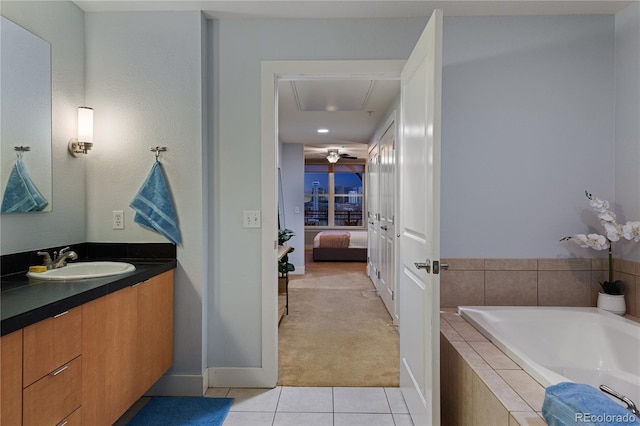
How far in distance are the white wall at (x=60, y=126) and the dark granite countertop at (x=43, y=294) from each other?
25cm

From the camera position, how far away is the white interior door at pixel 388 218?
379 cm

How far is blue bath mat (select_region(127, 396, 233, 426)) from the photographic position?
1957mm

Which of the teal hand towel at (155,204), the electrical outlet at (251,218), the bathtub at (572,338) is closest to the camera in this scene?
the bathtub at (572,338)

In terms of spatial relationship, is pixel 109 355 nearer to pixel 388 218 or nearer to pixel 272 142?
pixel 272 142

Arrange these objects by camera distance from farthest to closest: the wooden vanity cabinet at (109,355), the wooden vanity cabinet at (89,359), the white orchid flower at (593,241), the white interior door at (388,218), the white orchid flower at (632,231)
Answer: the white interior door at (388,218) → the white orchid flower at (593,241) → the white orchid flower at (632,231) → the wooden vanity cabinet at (109,355) → the wooden vanity cabinet at (89,359)

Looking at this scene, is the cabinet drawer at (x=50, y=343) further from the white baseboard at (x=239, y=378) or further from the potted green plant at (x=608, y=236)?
the potted green plant at (x=608, y=236)

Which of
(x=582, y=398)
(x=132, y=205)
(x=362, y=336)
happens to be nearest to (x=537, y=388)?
(x=582, y=398)

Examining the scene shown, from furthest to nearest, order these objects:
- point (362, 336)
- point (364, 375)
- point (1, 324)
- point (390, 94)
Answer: point (390, 94) → point (362, 336) → point (364, 375) → point (1, 324)

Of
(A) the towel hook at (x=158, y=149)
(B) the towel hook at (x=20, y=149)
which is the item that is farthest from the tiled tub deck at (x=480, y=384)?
(B) the towel hook at (x=20, y=149)

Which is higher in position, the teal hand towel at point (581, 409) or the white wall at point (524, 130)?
the white wall at point (524, 130)

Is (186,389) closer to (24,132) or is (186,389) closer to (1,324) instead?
(1,324)

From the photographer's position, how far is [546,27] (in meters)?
2.27

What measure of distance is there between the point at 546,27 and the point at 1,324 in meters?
3.03

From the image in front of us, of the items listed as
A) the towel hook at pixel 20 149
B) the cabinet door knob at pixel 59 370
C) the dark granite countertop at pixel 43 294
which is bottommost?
the cabinet door knob at pixel 59 370
